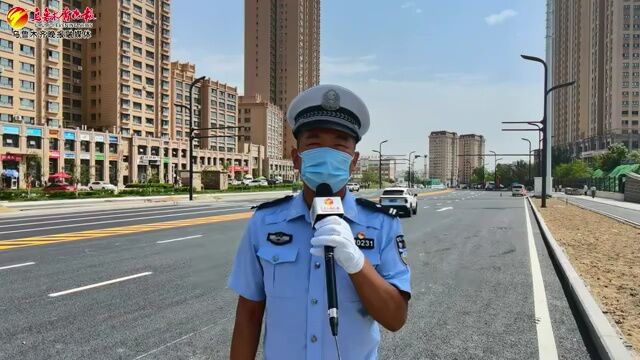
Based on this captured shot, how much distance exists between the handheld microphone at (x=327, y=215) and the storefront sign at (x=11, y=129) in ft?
249

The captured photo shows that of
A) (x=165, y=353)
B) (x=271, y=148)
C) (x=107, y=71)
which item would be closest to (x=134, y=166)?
(x=107, y=71)

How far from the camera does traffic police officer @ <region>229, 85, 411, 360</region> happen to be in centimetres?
185

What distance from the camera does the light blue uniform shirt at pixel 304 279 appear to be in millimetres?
1885

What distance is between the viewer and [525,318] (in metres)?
6.06

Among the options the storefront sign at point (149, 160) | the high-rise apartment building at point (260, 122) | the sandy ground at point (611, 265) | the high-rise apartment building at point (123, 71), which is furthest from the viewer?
the high-rise apartment building at point (260, 122)

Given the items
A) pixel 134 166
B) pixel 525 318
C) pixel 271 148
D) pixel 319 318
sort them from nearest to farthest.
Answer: pixel 319 318 → pixel 525 318 → pixel 134 166 → pixel 271 148

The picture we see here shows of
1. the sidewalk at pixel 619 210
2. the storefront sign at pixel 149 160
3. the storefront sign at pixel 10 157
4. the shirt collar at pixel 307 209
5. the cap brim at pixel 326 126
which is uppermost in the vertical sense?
the storefront sign at pixel 149 160

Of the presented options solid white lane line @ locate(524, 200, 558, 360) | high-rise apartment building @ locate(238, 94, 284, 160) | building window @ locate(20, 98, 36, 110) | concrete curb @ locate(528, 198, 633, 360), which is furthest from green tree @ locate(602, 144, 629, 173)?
building window @ locate(20, 98, 36, 110)

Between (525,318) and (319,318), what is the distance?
198 inches

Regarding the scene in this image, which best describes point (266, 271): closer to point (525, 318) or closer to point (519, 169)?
point (525, 318)

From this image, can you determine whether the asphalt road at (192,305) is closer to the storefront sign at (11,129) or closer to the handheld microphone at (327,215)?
the handheld microphone at (327,215)

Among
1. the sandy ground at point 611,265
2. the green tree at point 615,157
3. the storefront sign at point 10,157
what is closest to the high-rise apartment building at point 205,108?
the storefront sign at point 10,157

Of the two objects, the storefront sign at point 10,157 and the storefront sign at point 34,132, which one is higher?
the storefront sign at point 34,132

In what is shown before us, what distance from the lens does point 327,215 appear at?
185cm
